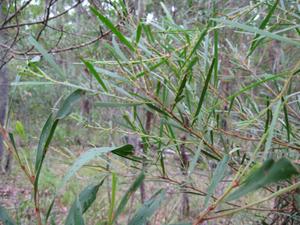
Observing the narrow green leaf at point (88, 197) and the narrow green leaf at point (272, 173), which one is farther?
the narrow green leaf at point (88, 197)

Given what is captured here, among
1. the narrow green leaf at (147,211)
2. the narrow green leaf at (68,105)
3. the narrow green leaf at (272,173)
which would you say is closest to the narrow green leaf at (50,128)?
the narrow green leaf at (68,105)

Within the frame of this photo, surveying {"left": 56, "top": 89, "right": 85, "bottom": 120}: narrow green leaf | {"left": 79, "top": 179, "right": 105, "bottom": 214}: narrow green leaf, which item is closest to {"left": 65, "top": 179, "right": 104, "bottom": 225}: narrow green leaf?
{"left": 79, "top": 179, "right": 105, "bottom": 214}: narrow green leaf

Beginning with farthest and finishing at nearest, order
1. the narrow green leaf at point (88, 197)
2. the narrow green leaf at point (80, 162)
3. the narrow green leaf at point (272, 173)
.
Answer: the narrow green leaf at point (88, 197) < the narrow green leaf at point (80, 162) < the narrow green leaf at point (272, 173)

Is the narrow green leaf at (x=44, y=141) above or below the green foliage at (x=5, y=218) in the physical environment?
above

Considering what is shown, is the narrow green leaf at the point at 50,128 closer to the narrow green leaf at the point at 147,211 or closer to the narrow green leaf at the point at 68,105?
the narrow green leaf at the point at 68,105

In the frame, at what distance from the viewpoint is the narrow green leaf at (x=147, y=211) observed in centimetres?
50

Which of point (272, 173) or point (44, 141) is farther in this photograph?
point (44, 141)

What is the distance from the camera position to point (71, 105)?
466 millimetres

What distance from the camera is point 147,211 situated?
50 centimetres

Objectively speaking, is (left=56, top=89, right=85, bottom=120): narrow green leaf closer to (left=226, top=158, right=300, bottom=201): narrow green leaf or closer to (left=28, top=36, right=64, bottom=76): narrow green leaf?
(left=28, top=36, right=64, bottom=76): narrow green leaf

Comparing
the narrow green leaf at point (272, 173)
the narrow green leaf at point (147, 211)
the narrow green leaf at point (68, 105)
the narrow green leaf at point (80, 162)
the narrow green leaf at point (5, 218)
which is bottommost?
the narrow green leaf at point (147, 211)

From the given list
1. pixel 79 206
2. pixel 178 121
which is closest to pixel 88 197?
pixel 79 206

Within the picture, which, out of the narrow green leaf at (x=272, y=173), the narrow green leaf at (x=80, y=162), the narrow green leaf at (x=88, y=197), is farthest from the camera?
the narrow green leaf at (x=88, y=197)

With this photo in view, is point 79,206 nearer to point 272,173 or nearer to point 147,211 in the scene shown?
point 147,211
